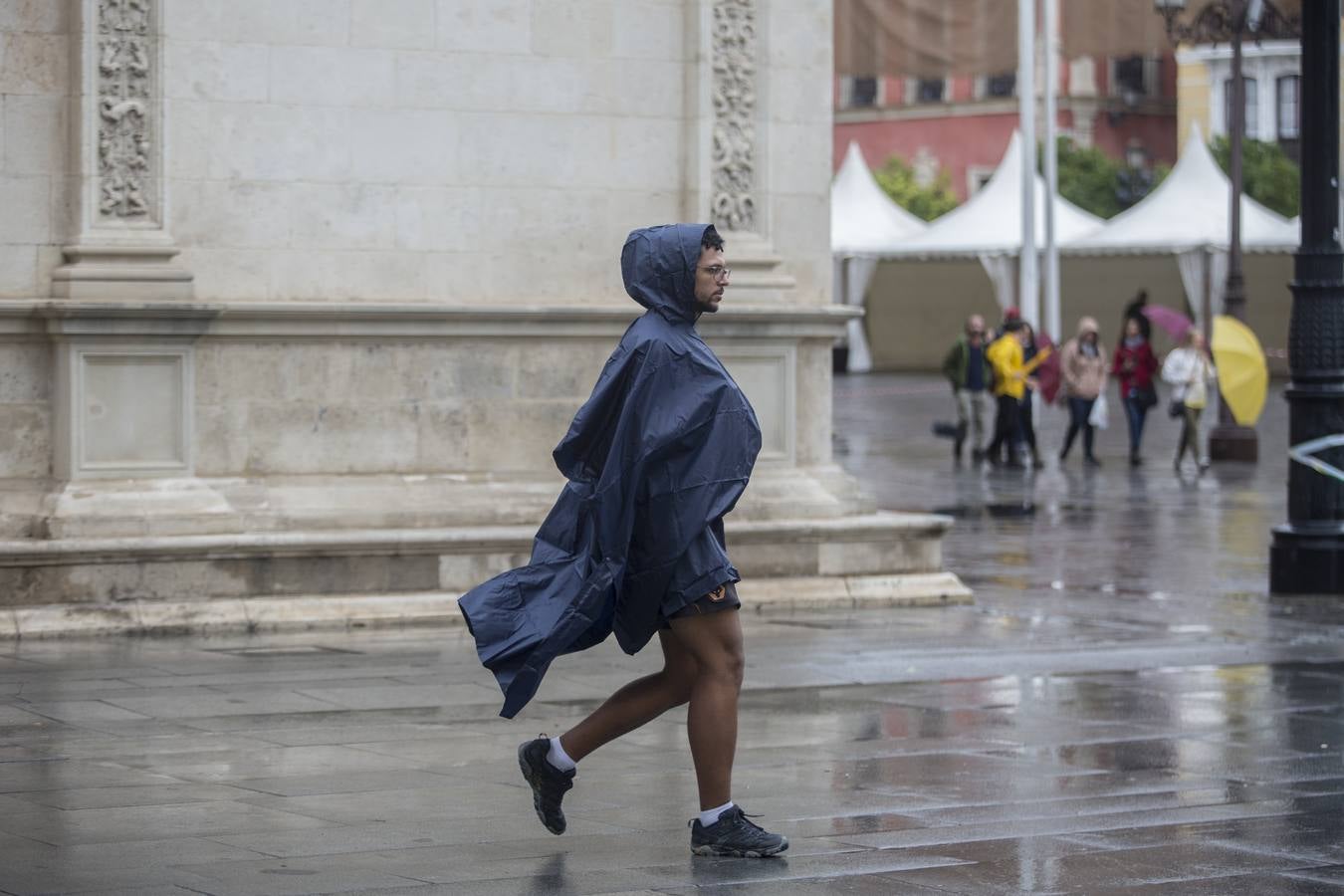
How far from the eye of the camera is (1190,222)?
47625mm

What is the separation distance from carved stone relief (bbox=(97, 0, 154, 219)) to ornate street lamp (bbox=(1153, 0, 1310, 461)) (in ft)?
57.9

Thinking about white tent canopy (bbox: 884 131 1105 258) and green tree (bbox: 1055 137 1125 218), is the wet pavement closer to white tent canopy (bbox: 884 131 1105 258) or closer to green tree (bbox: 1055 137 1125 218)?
white tent canopy (bbox: 884 131 1105 258)

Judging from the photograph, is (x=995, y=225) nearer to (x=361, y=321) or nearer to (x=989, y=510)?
(x=989, y=510)

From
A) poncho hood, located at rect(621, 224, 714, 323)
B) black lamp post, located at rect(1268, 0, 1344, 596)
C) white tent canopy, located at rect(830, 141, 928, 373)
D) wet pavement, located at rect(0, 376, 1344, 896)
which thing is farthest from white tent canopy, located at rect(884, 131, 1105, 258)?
poncho hood, located at rect(621, 224, 714, 323)

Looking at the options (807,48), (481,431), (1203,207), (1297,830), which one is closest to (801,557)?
(481,431)

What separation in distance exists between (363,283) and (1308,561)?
6.19m

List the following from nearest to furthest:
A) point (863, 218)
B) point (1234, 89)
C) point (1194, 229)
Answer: point (1234, 89) < point (1194, 229) < point (863, 218)

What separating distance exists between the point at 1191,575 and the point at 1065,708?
624 cm

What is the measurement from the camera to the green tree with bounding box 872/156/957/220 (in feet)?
227

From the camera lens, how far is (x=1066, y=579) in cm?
1603

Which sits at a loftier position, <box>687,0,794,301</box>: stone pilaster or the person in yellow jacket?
<box>687,0,794,301</box>: stone pilaster

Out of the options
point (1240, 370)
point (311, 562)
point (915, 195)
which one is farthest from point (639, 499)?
point (915, 195)

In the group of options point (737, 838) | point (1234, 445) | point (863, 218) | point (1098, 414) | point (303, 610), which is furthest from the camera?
point (863, 218)

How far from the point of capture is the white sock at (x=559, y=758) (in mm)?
7047
